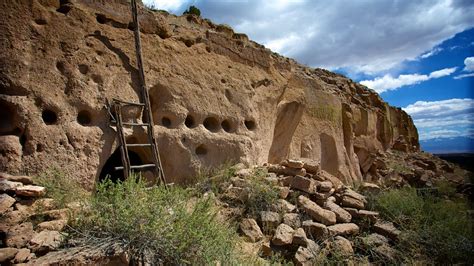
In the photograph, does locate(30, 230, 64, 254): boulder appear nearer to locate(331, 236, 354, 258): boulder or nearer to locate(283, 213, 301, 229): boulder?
locate(283, 213, 301, 229): boulder

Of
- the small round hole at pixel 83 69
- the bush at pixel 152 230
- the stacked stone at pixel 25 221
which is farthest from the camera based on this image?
the small round hole at pixel 83 69

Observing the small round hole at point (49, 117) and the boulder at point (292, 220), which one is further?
the boulder at point (292, 220)

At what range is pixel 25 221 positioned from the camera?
381 cm

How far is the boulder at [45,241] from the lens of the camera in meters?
3.37

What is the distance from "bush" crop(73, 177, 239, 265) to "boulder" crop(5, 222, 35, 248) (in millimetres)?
444

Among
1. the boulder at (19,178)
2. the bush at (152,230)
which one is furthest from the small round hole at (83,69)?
the bush at (152,230)

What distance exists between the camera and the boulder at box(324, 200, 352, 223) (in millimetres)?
5859

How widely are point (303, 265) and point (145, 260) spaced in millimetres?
2160

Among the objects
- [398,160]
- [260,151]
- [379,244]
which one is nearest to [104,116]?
[260,151]

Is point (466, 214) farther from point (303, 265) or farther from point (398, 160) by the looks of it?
point (398, 160)

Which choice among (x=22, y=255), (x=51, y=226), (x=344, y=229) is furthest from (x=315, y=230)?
(x=22, y=255)

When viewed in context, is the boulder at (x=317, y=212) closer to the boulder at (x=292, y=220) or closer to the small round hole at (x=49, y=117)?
the boulder at (x=292, y=220)

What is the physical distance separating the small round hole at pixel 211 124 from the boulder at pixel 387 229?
3641 millimetres

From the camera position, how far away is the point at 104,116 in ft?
18.7
